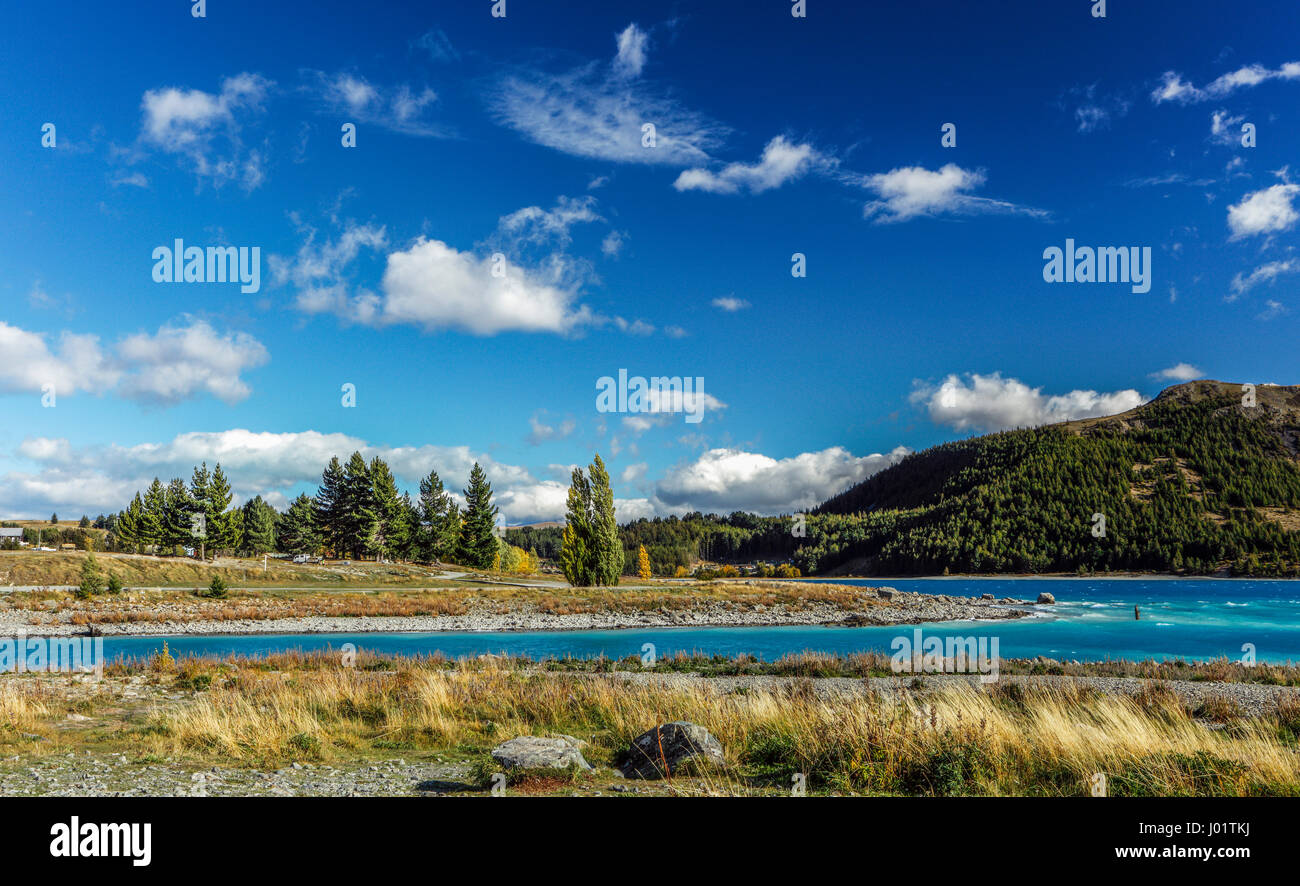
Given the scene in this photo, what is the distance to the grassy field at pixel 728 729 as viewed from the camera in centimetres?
834

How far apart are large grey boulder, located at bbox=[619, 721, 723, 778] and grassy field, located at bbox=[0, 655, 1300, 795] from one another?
0.33 metres

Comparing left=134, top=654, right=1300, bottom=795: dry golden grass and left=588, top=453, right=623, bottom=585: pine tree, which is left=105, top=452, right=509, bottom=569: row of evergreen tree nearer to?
left=588, top=453, right=623, bottom=585: pine tree

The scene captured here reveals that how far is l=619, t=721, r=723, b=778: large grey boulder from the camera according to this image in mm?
9203

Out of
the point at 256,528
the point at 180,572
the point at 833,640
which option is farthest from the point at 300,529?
the point at 833,640

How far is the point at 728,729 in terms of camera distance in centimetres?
1122

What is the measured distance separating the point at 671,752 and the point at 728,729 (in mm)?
1963

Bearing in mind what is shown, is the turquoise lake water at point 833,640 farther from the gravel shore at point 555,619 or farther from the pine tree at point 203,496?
the pine tree at point 203,496

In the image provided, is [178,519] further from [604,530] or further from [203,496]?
[604,530]

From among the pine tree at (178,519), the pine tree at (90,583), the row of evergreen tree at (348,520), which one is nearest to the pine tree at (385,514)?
the row of evergreen tree at (348,520)
